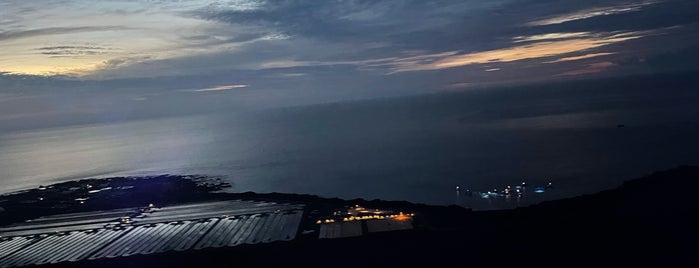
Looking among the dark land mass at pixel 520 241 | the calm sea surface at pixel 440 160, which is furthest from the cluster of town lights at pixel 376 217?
the calm sea surface at pixel 440 160

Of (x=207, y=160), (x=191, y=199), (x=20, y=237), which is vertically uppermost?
(x=20, y=237)

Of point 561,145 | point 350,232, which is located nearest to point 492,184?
point 561,145

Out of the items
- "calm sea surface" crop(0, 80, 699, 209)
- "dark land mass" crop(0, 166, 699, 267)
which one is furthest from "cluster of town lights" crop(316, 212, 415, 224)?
"calm sea surface" crop(0, 80, 699, 209)

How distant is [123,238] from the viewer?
2223 centimetres

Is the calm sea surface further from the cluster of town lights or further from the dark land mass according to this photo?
the cluster of town lights

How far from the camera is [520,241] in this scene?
1616cm

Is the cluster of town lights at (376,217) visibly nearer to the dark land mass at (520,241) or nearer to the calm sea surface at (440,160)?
the dark land mass at (520,241)

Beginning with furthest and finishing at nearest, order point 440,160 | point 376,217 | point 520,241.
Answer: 1. point 440,160
2. point 376,217
3. point 520,241

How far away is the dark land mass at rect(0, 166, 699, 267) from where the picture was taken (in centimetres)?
1446

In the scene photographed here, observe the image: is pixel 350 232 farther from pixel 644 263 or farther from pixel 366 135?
pixel 366 135

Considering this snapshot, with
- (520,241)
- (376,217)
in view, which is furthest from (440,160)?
(520,241)

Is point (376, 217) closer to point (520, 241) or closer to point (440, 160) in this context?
point (520, 241)

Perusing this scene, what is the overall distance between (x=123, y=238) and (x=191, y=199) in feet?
34.4

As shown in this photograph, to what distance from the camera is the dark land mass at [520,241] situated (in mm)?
14461
